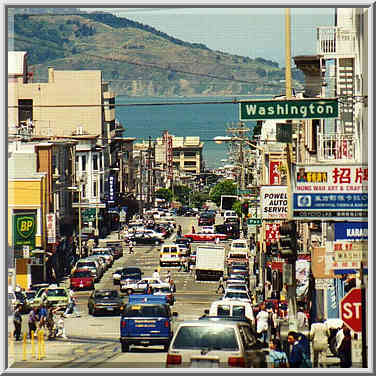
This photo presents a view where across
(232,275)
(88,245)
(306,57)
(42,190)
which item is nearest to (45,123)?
(88,245)

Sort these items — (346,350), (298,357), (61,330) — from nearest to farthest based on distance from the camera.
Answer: (298,357) < (346,350) < (61,330)

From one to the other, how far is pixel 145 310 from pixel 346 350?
32.5ft

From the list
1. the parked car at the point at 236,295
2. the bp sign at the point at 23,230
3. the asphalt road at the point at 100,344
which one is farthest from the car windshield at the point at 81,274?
the bp sign at the point at 23,230

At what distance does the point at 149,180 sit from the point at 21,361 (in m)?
126

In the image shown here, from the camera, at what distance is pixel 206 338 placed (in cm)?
2491

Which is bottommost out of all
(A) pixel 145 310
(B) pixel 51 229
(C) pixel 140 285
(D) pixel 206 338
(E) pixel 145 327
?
(C) pixel 140 285

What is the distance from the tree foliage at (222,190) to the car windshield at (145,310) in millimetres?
95272

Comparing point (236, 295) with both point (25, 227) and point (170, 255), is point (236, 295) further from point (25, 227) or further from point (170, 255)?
point (170, 255)

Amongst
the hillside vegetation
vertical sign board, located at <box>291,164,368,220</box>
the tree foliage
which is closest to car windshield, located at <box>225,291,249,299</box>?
the hillside vegetation

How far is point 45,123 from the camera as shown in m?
104

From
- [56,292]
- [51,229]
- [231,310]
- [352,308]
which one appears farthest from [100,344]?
[51,229]

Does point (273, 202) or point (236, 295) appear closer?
point (273, 202)

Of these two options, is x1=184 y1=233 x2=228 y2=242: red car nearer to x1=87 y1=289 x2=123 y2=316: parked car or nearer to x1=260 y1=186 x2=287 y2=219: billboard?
x1=87 y1=289 x2=123 y2=316: parked car

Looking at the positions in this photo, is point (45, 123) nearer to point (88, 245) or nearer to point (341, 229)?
point (88, 245)
